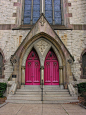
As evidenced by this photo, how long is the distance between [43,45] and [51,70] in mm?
2145

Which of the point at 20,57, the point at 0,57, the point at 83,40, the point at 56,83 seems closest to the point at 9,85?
the point at 20,57

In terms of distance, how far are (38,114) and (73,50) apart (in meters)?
6.14

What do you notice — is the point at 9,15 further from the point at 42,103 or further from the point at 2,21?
the point at 42,103

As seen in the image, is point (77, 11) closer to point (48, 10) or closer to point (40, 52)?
point (48, 10)

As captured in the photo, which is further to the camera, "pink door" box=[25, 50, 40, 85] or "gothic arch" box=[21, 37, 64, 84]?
"pink door" box=[25, 50, 40, 85]

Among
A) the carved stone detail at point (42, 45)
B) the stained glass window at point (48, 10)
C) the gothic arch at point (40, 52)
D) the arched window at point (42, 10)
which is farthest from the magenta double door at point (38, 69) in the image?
the stained glass window at point (48, 10)

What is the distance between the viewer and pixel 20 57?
332 inches

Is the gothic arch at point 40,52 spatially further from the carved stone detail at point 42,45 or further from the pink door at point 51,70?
the pink door at point 51,70

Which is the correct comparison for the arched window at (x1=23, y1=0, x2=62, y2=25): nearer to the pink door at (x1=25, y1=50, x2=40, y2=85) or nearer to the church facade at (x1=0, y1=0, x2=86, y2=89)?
the church facade at (x1=0, y1=0, x2=86, y2=89)

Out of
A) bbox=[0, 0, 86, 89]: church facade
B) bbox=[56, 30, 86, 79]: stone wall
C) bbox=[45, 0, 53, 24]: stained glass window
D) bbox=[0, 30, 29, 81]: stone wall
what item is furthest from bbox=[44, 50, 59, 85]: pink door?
bbox=[45, 0, 53, 24]: stained glass window

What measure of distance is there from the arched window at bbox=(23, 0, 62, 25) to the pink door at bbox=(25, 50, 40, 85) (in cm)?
332

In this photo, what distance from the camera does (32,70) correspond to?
29.3 ft

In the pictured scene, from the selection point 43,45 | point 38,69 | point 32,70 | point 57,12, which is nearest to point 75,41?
point 43,45

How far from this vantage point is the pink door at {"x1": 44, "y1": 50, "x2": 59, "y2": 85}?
28.9 ft
